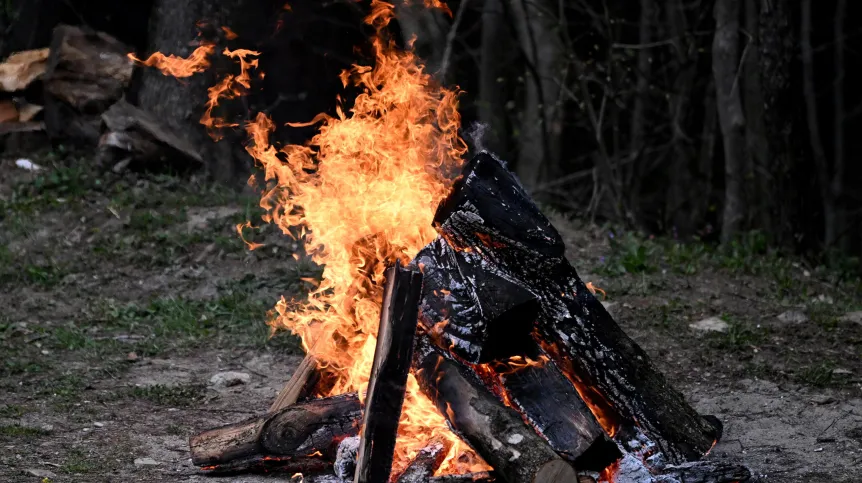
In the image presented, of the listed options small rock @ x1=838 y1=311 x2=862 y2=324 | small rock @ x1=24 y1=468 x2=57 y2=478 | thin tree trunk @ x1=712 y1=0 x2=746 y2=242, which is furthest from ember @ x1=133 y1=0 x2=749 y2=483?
thin tree trunk @ x1=712 y1=0 x2=746 y2=242

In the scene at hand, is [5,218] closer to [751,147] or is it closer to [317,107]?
[317,107]

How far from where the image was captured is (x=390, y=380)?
4066 mm

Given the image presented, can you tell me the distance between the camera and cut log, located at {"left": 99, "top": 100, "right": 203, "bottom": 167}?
10148 millimetres

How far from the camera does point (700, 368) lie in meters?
6.41

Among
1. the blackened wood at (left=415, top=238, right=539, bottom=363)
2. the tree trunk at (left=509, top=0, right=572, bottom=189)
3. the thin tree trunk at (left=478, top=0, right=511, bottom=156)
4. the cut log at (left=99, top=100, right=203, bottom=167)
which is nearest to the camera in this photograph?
the blackened wood at (left=415, top=238, right=539, bottom=363)

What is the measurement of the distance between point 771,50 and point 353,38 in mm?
6583

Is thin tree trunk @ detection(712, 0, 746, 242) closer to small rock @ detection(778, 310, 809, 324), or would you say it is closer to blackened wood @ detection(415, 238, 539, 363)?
small rock @ detection(778, 310, 809, 324)

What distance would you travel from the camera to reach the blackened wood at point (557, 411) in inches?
167

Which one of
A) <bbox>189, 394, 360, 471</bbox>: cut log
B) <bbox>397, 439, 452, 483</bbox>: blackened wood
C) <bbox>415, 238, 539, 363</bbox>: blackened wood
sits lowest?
<bbox>189, 394, 360, 471</bbox>: cut log

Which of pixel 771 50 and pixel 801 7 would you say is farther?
pixel 801 7

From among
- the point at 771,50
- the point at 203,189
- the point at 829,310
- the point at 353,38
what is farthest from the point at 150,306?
the point at 353,38

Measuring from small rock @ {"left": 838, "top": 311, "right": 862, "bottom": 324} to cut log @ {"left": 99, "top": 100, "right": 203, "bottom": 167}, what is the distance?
6.66m

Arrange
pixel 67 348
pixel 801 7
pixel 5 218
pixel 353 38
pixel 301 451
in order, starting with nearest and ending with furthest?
pixel 301 451 → pixel 67 348 → pixel 5 218 → pixel 353 38 → pixel 801 7

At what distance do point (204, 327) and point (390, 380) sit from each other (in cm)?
371
